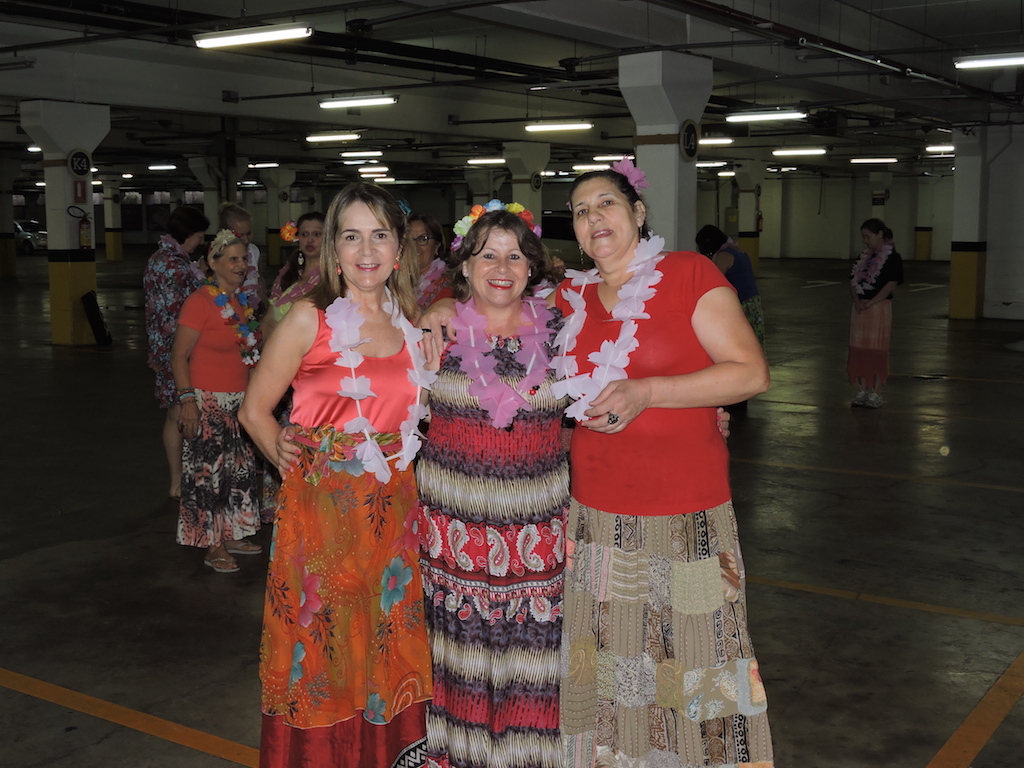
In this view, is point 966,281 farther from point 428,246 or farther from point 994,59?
point 428,246

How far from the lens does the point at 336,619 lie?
275cm

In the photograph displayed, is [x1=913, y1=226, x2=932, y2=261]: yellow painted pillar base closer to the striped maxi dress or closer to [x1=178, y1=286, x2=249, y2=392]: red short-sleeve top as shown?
[x1=178, y1=286, x2=249, y2=392]: red short-sleeve top

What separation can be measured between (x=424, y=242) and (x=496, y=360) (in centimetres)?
252

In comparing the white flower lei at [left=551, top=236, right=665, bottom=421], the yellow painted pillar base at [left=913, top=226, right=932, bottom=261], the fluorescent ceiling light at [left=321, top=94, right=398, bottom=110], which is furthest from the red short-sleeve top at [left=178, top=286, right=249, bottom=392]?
the yellow painted pillar base at [left=913, top=226, right=932, bottom=261]

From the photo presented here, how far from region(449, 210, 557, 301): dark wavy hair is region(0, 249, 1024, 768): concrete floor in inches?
67.6

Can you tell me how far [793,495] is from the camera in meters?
6.57

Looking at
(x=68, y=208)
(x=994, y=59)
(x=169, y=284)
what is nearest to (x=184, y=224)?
(x=169, y=284)

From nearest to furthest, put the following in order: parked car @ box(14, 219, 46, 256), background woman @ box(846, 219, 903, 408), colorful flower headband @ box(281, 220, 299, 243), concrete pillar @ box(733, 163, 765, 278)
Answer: colorful flower headband @ box(281, 220, 299, 243) < background woman @ box(846, 219, 903, 408) < concrete pillar @ box(733, 163, 765, 278) < parked car @ box(14, 219, 46, 256)

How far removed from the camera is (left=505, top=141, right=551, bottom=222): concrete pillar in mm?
23344

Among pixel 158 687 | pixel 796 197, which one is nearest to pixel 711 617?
pixel 158 687

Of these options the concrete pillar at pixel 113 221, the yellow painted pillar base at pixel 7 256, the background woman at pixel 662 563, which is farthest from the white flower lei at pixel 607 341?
the concrete pillar at pixel 113 221

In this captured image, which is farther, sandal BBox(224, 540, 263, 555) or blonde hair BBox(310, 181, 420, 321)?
sandal BBox(224, 540, 263, 555)

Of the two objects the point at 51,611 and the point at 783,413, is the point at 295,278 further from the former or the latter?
the point at 783,413

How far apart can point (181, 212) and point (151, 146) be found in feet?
70.4
